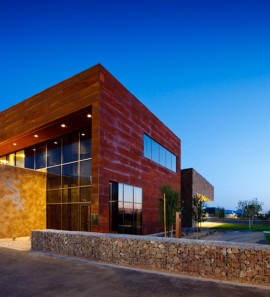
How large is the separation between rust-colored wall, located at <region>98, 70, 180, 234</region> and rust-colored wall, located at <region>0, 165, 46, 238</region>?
7.57 m

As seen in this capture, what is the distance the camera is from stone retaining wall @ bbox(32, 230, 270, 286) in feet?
26.0

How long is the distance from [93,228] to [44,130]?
28.2 ft

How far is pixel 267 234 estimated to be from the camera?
1748 centimetres

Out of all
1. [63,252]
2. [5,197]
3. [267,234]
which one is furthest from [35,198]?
[267,234]

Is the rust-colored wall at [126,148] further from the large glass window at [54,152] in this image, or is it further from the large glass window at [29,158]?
the large glass window at [29,158]

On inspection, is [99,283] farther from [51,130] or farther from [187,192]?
[187,192]

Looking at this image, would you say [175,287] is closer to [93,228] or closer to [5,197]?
[93,228]

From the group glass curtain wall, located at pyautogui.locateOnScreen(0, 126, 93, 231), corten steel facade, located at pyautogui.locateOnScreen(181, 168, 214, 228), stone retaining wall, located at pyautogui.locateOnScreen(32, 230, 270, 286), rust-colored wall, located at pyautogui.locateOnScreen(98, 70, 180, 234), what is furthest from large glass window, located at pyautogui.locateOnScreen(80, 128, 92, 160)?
corten steel facade, located at pyautogui.locateOnScreen(181, 168, 214, 228)

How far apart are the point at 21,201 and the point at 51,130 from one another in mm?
5834

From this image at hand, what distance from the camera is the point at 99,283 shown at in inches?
310

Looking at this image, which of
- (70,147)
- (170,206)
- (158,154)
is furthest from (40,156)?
(170,206)

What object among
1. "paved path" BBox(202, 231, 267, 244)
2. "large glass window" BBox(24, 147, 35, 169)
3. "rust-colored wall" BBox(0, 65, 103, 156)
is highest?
"rust-colored wall" BBox(0, 65, 103, 156)

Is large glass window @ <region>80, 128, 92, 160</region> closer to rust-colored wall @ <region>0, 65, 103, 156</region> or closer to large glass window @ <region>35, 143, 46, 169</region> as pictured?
rust-colored wall @ <region>0, 65, 103, 156</region>

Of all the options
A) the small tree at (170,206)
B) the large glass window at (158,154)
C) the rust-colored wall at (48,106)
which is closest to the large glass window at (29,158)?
the rust-colored wall at (48,106)
